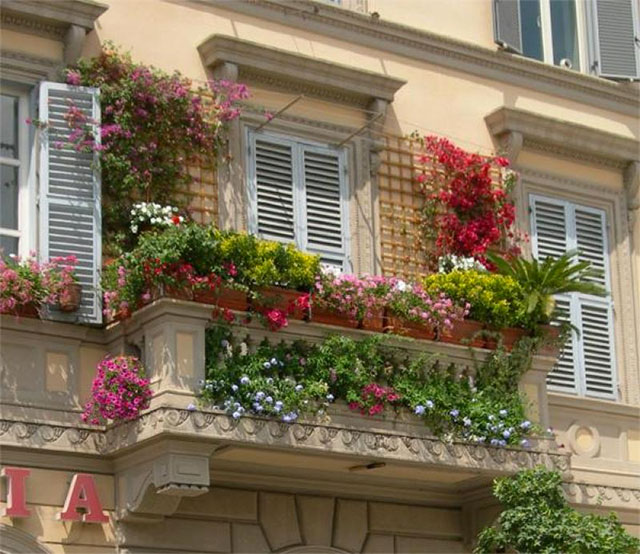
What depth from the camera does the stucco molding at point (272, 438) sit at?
49.7 ft

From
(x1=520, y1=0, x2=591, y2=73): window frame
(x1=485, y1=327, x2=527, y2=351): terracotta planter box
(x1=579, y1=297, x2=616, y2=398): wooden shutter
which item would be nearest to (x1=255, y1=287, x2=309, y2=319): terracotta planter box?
(x1=485, y1=327, x2=527, y2=351): terracotta planter box

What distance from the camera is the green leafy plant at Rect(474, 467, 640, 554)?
15.9m

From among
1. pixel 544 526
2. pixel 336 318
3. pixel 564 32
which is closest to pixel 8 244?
pixel 336 318

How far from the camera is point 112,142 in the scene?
1680 cm

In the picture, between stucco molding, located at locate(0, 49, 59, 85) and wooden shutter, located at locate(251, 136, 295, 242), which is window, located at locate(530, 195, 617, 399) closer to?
wooden shutter, located at locate(251, 136, 295, 242)

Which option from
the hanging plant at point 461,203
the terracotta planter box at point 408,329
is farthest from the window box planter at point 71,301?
the hanging plant at point 461,203

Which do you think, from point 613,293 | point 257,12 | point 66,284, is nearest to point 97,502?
point 66,284

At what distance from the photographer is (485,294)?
17.4 metres

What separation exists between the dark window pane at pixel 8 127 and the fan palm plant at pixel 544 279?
496cm

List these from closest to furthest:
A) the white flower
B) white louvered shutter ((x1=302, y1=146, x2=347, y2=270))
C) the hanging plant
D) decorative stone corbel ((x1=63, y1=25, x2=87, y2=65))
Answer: decorative stone corbel ((x1=63, y1=25, x2=87, y2=65)), the white flower, white louvered shutter ((x1=302, y1=146, x2=347, y2=270)), the hanging plant

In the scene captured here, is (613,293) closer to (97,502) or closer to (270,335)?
(270,335)

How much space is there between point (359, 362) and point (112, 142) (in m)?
3.10

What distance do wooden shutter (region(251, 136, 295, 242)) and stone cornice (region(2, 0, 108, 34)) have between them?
2.23 m

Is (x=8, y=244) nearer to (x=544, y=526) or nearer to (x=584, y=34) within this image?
(x=544, y=526)
